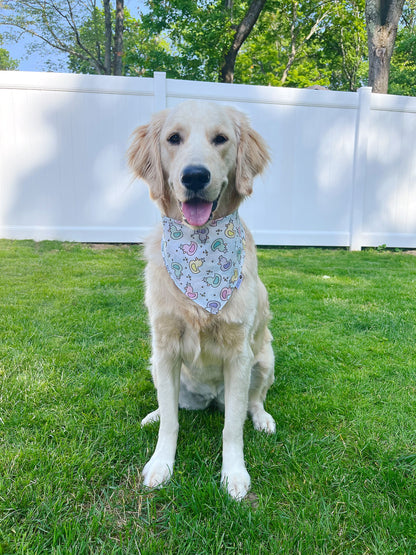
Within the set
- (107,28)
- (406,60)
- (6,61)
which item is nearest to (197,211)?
(107,28)

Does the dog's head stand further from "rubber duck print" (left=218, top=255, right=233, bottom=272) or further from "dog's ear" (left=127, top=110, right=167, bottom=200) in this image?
"rubber duck print" (left=218, top=255, right=233, bottom=272)

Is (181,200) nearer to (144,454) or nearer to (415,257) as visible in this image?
(144,454)

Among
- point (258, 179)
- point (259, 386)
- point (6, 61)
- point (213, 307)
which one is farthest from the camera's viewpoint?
point (6, 61)

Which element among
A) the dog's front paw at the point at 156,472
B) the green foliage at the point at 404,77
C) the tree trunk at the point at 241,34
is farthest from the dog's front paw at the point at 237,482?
the green foliage at the point at 404,77

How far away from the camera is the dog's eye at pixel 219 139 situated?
1.80 metres

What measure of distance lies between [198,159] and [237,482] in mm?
1326

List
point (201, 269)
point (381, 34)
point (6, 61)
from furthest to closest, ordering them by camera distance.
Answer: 1. point (6, 61)
2. point (381, 34)
3. point (201, 269)

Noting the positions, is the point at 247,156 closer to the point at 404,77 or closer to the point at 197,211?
the point at 197,211

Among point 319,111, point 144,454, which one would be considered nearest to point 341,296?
point 144,454

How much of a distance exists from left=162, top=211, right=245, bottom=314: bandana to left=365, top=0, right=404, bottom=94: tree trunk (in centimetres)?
833

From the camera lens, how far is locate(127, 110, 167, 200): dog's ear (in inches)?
74.4

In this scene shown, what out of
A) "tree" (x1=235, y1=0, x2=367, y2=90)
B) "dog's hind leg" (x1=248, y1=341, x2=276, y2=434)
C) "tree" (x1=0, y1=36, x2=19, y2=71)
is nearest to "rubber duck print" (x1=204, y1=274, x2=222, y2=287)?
"dog's hind leg" (x1=248, y1=341, x2=276, y2=434)

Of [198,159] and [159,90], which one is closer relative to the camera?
[198,159]

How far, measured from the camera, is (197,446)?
179cm
